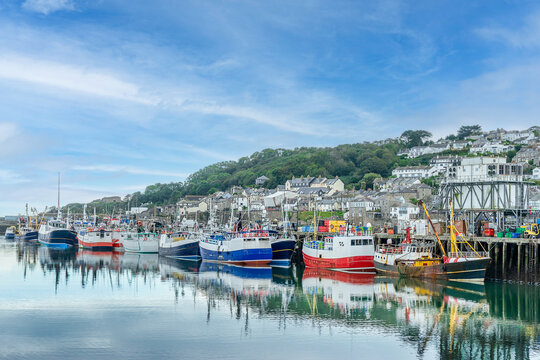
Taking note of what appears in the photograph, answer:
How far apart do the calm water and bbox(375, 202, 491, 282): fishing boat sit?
1.27m

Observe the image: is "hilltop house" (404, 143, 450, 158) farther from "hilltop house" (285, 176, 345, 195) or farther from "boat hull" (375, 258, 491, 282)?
"boat hull" (375, 258, 491, 282)

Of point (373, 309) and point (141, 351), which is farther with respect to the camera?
point (373, 309)

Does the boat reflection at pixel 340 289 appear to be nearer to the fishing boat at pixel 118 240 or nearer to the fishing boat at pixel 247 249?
the fishing boat at pixel 247 249

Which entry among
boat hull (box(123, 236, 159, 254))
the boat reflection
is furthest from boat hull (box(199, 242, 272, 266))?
boat hull (box(123, 236, 159, 254))

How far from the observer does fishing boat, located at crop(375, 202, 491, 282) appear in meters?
32.2

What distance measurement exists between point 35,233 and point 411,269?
77337 millimetres

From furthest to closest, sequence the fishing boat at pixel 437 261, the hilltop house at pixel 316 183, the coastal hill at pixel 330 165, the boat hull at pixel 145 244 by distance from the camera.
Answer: the coastal hill at pixel 330 165, the hilltop house at pixel 316 183, the boat hull at pixel 145 244, the fishing boat at pixel 437 261

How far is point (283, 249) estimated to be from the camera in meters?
44.2

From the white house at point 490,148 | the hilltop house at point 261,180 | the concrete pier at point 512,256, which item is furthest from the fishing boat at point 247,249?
the white house at point 490,148

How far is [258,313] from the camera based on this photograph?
24922 mm

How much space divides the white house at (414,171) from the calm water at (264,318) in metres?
73.3

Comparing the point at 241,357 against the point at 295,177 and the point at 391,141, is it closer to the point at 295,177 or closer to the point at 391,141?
the point at 295,177

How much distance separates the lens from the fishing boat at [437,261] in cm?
3219

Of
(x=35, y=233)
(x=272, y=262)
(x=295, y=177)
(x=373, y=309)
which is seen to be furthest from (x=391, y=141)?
(x=373, y=309)
